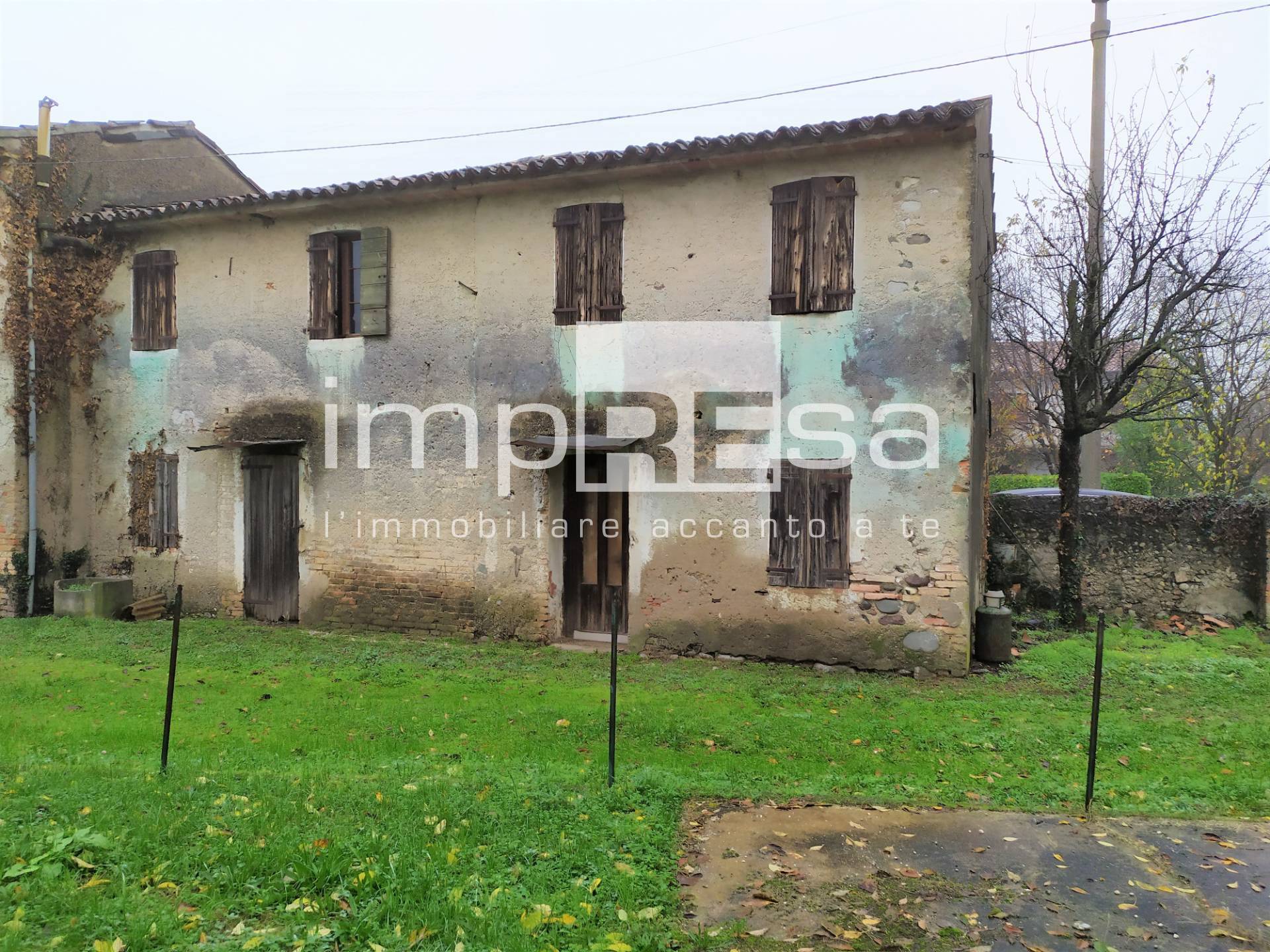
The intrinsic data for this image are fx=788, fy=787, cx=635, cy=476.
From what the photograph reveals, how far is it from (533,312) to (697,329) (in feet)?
6.94

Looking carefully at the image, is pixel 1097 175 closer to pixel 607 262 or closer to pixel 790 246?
pixel 790 246

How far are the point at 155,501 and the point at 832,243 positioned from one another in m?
10.1

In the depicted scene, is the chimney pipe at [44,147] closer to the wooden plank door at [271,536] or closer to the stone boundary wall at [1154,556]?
the wooden plank door at [271,536]

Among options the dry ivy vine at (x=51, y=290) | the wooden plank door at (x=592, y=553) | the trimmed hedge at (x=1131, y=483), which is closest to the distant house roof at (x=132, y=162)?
the dry ivy vine at (x=51, y=290)

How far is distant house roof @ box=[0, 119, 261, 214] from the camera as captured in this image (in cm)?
1155

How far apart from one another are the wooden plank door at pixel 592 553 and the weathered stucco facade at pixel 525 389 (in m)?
0.19

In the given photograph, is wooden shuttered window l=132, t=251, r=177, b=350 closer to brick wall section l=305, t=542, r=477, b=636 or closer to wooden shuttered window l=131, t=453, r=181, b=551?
wooden shuttered window l=131, t=453, r=181, b=551

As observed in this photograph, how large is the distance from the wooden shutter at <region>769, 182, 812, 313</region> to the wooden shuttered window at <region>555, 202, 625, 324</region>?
71.3 inches

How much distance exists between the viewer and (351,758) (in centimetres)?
550

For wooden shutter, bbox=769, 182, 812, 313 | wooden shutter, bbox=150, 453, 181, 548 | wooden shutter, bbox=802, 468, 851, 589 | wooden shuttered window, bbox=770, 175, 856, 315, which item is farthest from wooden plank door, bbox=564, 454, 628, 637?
wooden shutter, bbox=150, 453, 181, 548

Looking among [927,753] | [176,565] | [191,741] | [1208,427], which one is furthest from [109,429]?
[1208,427]

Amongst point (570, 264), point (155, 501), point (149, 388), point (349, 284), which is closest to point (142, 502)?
point (155, 501)

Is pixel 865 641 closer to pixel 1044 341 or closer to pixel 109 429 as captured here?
pixel 1044 341

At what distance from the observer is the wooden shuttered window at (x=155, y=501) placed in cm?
1152
